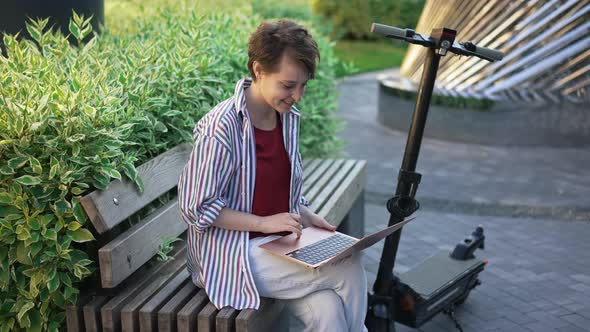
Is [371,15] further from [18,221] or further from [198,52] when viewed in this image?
[18,221]

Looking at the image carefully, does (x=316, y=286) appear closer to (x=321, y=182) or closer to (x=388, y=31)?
(x=388, y=31)

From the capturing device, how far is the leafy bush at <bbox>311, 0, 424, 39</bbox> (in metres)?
19.9

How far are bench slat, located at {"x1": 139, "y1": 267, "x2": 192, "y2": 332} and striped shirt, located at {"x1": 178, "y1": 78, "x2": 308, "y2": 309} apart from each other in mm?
142

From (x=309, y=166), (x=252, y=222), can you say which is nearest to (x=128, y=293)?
(x=252, y=222)

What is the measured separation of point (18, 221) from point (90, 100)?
0.61 m

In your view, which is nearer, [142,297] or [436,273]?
[142,297]

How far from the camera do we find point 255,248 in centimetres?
291

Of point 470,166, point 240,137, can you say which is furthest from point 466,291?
point 470,166

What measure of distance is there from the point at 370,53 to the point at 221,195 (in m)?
16.2

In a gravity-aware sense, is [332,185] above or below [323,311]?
below

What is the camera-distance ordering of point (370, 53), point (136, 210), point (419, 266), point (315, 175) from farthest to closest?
point (370, 53) → point (315, 175) → point (419, 266) → point (136, 210)

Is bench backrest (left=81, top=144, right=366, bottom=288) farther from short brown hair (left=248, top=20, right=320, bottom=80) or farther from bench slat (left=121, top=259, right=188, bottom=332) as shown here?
short brown hair (left=248, top=20, right=320, bottom=80)

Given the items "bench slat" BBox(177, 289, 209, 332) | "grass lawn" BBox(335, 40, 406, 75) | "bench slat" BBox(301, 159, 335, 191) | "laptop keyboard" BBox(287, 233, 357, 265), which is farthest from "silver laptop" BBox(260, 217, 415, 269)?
"grass lawn" BBox(335, 40, 406, 75)

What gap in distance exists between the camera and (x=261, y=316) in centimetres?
288
